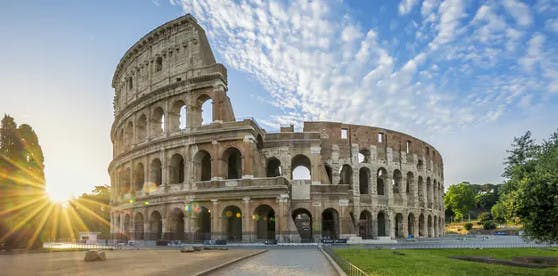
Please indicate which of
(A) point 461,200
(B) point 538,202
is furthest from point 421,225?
(A) point 461,200

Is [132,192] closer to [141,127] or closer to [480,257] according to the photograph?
[141,127]

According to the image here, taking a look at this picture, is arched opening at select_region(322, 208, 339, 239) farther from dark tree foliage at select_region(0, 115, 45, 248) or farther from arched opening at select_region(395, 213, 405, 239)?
dark tree foliage at select_region(0, 115, 45, 248)

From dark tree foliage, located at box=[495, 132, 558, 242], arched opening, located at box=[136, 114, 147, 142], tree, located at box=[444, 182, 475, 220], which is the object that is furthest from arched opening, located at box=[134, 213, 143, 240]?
tree, located at box=[444, 182, 475, 220]

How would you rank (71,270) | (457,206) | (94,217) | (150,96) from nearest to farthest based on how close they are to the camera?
(71,270) < (150,96) < (94,217) < (457,206)

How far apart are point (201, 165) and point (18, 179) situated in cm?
1354

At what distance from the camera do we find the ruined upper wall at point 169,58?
122 ft

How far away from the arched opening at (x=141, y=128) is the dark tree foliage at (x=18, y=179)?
12.2m

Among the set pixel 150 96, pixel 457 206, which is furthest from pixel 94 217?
pixel 457 206

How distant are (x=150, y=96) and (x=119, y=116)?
831 cm

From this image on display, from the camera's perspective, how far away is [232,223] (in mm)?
36719

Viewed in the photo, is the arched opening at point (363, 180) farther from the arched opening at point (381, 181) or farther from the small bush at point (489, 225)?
the small bush at point (489, 225)

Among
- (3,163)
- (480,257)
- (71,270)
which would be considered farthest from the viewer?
(3,163)

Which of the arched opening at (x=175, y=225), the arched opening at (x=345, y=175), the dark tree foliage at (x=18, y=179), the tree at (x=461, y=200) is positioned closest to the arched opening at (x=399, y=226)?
the arched opening at (x=345, y=175)

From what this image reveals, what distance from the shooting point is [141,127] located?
4188 cm
